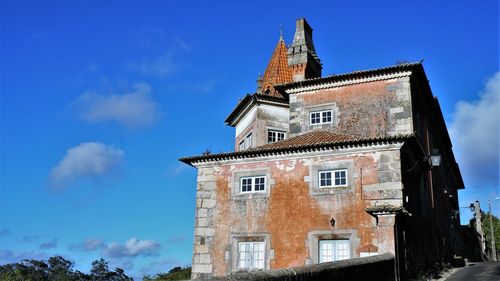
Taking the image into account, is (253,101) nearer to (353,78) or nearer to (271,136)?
(271,136)

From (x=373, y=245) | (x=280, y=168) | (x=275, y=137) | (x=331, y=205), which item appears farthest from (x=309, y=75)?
(x=373, y=245)

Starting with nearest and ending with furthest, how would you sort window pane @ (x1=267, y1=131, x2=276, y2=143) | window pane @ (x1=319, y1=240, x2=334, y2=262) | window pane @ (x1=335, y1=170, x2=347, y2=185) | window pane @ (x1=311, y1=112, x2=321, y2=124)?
1. window pane @ (x1=319, y1=240, x2=334, y2=262)
2. window pane @ (x1=335, y1=170, x2=347, y2=185)
3. window pane @ (x1=311, y1=112, x2=321, y2=124)
4. window pane @ (x1=267, y1=131, x2=276, y2=143)

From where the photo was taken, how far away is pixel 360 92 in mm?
20234

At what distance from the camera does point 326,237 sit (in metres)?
16.2

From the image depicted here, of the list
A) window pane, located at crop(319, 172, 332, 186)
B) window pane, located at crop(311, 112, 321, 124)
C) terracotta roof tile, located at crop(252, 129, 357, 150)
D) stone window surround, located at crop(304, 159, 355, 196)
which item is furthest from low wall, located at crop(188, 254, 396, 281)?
window pane, located at crop(311, 112, 321, 124)

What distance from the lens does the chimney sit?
2369cm

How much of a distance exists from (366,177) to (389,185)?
85cm

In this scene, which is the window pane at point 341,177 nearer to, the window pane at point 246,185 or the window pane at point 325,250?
the window pane at point 325,250

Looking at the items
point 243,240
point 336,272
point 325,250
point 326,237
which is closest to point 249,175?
point 243,240

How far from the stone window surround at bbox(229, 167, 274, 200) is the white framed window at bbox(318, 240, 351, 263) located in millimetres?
2947

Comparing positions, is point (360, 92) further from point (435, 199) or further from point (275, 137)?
point (435, 199)

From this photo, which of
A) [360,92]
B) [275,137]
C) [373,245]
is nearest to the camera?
[373,245]

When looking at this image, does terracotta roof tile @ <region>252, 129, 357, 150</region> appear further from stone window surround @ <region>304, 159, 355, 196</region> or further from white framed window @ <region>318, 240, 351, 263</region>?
white framed window @ <region>318, 240, 351, 263</region>

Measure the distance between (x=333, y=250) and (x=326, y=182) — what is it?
2.48 meters
